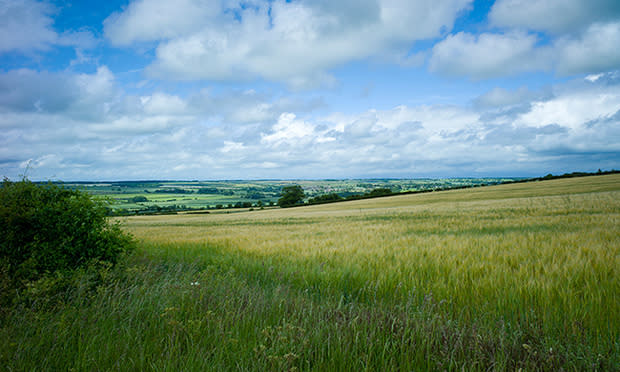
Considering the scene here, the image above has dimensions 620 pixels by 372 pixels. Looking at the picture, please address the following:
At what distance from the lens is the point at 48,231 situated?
4.96 m

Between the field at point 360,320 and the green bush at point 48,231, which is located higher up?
the green bush at point 48,231

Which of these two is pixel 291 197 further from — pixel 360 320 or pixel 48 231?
pixel 360 320

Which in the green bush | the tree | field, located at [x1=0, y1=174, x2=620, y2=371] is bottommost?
the tree

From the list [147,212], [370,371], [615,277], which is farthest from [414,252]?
[147,212]

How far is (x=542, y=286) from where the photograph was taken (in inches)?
159

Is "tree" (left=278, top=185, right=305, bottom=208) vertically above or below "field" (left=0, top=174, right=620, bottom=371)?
below

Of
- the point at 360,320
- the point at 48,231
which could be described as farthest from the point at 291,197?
the point at 360,320

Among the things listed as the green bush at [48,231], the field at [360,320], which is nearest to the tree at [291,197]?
the green bush at [48,231]

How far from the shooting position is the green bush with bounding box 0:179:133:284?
182 inches

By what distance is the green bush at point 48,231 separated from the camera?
4.61 meters

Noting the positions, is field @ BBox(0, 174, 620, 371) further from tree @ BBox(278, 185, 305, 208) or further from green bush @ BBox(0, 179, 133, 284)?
tree @ BBox(278, 185, 305, 208)

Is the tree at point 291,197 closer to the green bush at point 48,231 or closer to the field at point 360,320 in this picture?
the green bush at point 48,231

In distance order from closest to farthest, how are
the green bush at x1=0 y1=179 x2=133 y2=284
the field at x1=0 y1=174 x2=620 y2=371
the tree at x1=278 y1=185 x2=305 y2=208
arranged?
the field at x1=0 y1=174 x2=620 y2=371 < the green bush at x1=0 y1=179 x2=133 y2=284 < the tree at x1=278 y1=185 x2=305 y2=208

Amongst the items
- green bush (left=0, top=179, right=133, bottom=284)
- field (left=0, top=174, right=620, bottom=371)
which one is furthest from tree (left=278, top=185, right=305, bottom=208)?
field (left=0, top=174, right=620, bottom=371)
